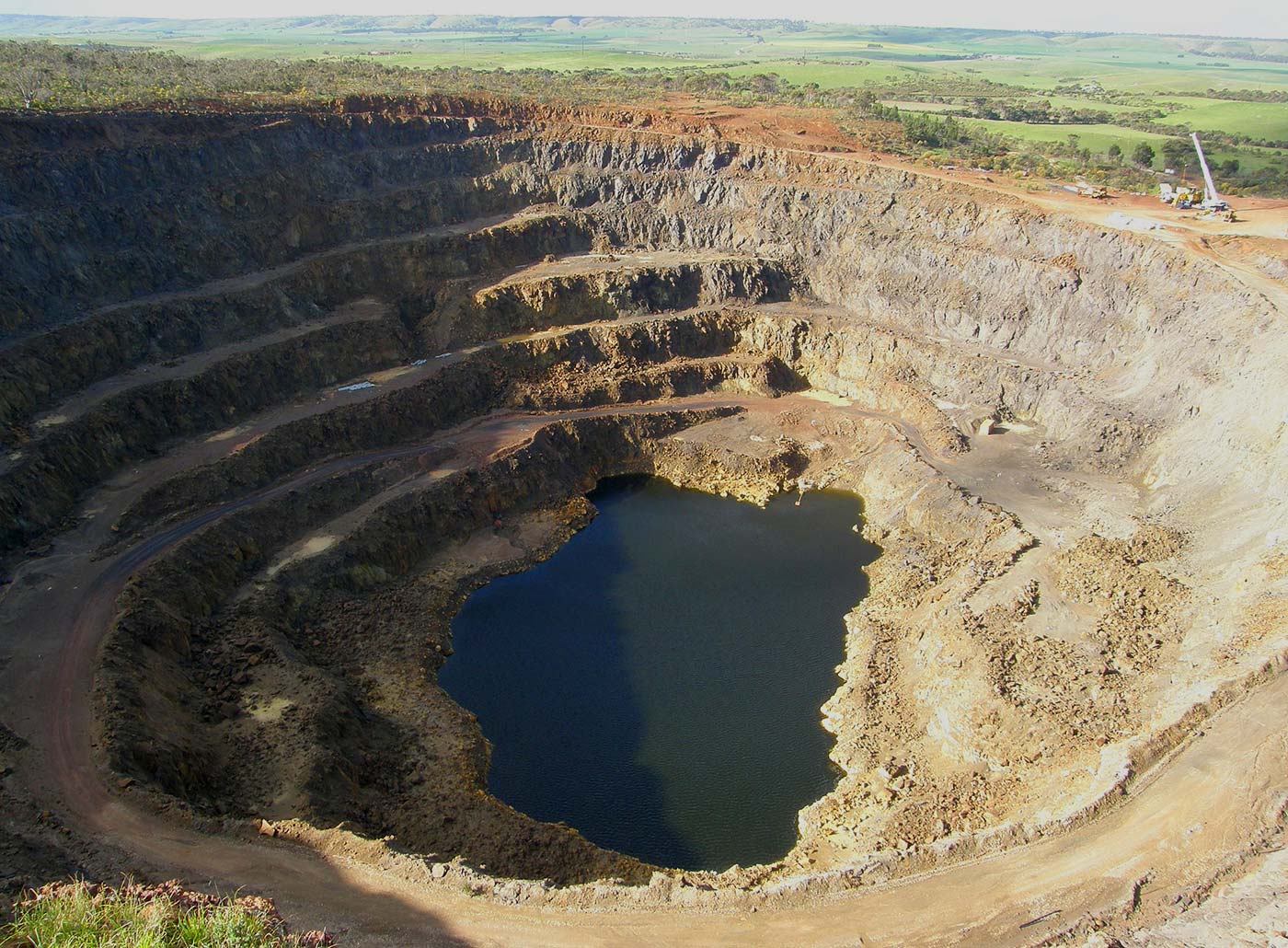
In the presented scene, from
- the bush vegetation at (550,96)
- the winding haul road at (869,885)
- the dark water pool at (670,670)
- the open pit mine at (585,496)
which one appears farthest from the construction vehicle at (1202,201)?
the winding haul road at (869,885)

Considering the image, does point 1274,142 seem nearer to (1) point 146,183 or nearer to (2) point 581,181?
(2) point 581,181

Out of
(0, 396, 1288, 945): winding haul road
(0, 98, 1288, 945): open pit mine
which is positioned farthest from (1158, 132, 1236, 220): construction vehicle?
(0, 396, 1288, 945): winding haul road

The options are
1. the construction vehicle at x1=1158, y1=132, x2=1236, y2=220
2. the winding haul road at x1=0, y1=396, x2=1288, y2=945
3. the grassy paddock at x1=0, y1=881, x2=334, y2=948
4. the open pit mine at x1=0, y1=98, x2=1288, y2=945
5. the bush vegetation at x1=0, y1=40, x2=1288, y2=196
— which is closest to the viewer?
the grassy paddock at x1=0, y1=881, x2=334, y2=948

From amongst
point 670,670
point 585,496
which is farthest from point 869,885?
point 585,496

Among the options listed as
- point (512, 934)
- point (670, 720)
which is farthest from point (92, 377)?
point (512, 934)

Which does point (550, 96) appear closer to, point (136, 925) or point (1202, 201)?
point (1202, 201)

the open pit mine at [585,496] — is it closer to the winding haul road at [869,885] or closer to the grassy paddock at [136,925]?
the winding haul road at [869,885]

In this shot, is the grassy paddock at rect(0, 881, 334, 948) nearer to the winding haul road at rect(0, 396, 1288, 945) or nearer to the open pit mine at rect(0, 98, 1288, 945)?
the open pit mine at rect(0, 98, 1288, 945)
